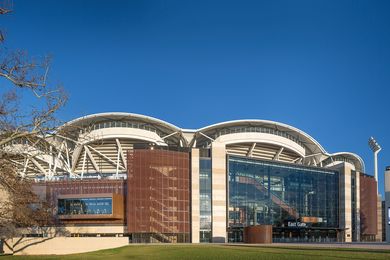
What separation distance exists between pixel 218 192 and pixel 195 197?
3889 mm

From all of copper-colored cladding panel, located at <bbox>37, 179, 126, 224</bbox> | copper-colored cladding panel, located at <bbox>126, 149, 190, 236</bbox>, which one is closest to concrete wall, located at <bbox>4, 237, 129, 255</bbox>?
copper-colored cladding panel, located at <bbox>126, 149, 190, 236</bbox>

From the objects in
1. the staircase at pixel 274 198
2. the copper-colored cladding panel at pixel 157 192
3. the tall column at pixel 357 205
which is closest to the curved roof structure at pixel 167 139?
the tall column at pixel 357 205

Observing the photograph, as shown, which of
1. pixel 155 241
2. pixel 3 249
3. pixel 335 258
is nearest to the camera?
pixel 335 258

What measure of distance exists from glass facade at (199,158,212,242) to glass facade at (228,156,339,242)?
148 inches

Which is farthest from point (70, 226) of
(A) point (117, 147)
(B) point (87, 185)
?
(A) point (117, 147)

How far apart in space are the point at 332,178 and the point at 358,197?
7.79 m

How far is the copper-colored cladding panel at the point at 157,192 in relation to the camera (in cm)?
7475

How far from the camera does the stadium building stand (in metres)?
75.8

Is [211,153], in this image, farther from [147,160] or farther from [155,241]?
[155,241]

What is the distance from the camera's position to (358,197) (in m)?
97.2

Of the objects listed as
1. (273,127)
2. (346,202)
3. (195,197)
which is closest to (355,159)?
(346,202)

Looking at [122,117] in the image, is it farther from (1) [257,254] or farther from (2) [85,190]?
(1) [257,254]

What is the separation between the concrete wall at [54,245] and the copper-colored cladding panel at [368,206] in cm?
6234

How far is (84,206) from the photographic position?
77.3 m
